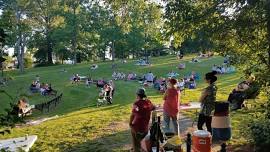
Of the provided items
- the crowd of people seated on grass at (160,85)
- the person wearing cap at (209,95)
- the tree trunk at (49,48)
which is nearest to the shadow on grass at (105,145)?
the person wearing cap at (209,95)

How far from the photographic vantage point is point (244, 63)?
1159cm

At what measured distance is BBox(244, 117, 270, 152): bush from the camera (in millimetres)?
9234

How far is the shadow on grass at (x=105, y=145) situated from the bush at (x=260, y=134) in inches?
128

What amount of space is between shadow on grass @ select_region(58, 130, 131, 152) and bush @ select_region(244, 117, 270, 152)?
326cm

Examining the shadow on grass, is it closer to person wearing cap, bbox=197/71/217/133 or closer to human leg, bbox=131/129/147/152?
human leg, bbox=131/129/147/152

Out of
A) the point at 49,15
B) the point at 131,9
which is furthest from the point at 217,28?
the point at 49,15

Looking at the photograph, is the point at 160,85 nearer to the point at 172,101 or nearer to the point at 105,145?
the point at 105,145

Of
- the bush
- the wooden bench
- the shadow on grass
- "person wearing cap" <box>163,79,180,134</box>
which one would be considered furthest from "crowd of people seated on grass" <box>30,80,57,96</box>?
the bush

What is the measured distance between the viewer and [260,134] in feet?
30.9

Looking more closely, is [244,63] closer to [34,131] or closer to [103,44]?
[34,131]

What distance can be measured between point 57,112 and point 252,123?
1762cm

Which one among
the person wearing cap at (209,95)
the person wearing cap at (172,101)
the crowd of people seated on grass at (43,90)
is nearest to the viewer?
the person wearing cap at (209,95)

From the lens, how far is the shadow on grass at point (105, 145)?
11602 mm

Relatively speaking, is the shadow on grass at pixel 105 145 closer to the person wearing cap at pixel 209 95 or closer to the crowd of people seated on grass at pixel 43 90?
the person wearing cap at pixel 209 95
